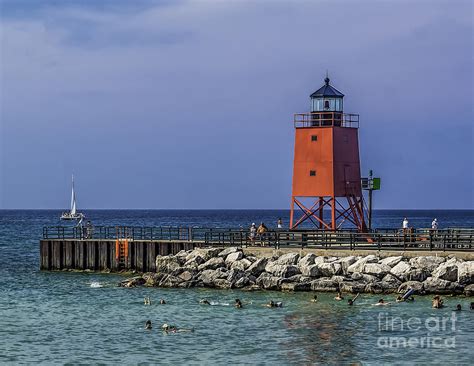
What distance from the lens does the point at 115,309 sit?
124 feet

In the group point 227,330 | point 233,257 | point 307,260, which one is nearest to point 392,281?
point 307,260

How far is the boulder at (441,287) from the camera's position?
38062 millimetres

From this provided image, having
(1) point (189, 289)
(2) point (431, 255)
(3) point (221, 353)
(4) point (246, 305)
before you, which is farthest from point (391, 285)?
(3) point (221, 353)

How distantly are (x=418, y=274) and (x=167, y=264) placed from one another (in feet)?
40.8

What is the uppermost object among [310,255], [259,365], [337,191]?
[337,191]

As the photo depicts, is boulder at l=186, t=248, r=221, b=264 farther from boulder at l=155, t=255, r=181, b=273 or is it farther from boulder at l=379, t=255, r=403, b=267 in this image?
boulder at l=379, t=255, r=403, b=267

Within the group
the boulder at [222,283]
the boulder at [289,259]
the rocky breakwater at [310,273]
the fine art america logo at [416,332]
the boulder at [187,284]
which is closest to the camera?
the fine art america logo at [416,332]

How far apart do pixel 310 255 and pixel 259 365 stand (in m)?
15.2

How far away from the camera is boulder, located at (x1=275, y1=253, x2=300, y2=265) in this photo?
42344 mm

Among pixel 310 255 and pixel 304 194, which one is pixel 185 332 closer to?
pixel 310 255

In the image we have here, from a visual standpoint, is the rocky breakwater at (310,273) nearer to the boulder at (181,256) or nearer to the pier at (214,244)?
the boulder at (181,256)

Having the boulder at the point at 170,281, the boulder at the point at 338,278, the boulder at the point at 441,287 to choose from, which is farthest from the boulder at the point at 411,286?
the boulder at the point at 170,281

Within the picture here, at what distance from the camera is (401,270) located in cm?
3947

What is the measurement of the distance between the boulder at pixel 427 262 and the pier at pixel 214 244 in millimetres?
1017
